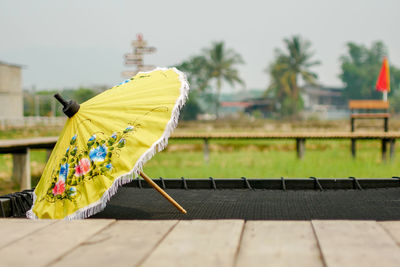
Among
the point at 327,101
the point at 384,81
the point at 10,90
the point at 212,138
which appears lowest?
the point at 212,138

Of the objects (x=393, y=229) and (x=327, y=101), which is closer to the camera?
(x=393, y=229)

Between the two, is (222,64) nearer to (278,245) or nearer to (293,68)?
(293,68)

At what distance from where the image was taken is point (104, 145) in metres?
A: 2.19

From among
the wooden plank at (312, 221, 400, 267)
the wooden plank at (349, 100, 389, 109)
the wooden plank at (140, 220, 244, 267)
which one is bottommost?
the wooden plank at (140, 220, 244, 267)

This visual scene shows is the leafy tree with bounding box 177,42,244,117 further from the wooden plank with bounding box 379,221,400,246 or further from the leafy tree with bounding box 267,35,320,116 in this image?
the wooden plank with bounding box 379,221,400,246

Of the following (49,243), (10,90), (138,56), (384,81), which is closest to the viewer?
(49,243)

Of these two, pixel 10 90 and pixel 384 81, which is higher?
pixel 10 90

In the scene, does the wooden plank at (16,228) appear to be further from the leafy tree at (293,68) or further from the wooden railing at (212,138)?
the leafy tree at (293,68)

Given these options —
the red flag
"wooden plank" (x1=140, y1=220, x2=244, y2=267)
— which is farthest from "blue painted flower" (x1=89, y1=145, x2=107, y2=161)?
the red flag

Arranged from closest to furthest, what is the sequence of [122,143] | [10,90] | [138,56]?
[122,143], [138,56], [10,90]

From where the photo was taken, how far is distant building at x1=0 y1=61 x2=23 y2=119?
1372 inches

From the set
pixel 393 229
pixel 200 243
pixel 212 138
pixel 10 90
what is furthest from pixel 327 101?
pixel 200 243

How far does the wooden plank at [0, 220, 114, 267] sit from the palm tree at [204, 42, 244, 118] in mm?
52145

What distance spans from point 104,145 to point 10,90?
36.0 metres
